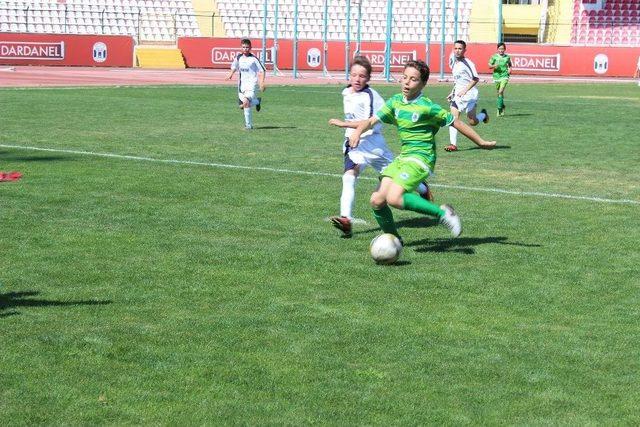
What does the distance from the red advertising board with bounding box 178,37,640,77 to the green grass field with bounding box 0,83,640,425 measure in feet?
136

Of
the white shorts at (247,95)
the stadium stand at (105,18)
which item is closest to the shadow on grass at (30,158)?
the white shorts at (247,95)

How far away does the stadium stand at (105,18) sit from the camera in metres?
56.6

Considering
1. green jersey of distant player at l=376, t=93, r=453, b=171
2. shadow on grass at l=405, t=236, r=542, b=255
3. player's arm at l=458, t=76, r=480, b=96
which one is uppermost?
green jersey of distant player at l=376, t=93, r=453, b=171

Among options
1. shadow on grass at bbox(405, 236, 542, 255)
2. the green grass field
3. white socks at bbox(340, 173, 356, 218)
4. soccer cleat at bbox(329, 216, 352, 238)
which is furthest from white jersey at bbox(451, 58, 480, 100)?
soccer cleat at bbox(329, 216, 352, 238)

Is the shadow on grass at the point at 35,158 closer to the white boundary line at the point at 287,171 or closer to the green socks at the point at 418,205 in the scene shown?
the white boundary line at the point at 287,171

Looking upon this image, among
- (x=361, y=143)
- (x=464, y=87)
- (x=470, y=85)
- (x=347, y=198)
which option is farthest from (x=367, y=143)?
(x=464, y=87)

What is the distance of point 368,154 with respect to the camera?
37.7ft

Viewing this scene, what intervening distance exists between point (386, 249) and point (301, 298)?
4.55 feet

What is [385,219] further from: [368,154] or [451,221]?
[368,154]

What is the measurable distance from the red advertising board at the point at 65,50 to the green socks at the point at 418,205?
46.0m

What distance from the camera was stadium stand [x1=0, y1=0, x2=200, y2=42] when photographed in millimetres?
56594

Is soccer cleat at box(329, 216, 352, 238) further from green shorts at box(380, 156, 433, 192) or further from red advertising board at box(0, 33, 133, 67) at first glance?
red advertising board at box(0, 33, 133, 67)

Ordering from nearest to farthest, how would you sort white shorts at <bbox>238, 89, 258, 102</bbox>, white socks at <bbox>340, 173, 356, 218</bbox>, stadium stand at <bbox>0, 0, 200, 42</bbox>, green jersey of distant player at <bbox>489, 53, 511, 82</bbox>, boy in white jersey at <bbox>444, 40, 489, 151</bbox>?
white socks at <bbox>340, 173, 356, 218</bbox>, boy in white jersey at <bbox>444, 40, 489, 151</bbox>, white shorts at <bbox>238, 89, 258, 102</bbox>, green jersey of distant player at <bbox>489, 53, 511, 82</bbox>, stadium stand at <bbox>0, 0, 200, 42</bbox>

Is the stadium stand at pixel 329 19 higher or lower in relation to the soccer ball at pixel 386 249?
higher
